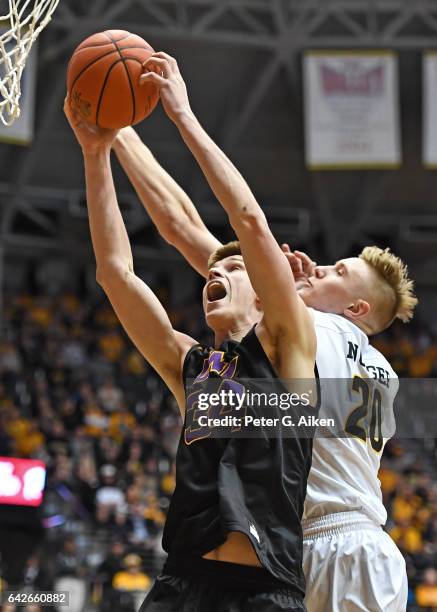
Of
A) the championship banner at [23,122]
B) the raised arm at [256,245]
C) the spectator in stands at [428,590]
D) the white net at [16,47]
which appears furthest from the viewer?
the championship banner at [23,122]

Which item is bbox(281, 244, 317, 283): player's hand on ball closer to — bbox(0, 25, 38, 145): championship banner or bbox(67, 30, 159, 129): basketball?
bbox(67, 30, 159, 129): basketball

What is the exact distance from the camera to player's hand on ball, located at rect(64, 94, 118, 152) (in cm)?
343

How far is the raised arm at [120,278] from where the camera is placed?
341 cm

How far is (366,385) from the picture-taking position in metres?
3.59

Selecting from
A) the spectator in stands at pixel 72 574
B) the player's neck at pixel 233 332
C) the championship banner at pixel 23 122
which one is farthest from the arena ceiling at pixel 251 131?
the player's neck at pixel 233 332

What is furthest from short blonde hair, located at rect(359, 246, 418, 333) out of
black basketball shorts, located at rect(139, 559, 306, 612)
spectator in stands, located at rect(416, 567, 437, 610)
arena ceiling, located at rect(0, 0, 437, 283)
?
arena ceiling, located at rect(0, 0, 437, 283)

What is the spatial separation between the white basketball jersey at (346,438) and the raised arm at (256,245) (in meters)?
0.41

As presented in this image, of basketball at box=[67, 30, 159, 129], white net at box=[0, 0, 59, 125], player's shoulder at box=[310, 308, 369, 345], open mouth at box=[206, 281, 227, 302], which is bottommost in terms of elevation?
player's shoulder at box=[310, 308, 369, 345]

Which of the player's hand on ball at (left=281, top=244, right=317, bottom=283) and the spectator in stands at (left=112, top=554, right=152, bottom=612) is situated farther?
the spectator in stands at (left=112, top=554, right=152, bottom=612)

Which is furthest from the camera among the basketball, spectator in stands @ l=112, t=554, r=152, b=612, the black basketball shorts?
spectator in stands @ l=112, t=554, r=152, b=612

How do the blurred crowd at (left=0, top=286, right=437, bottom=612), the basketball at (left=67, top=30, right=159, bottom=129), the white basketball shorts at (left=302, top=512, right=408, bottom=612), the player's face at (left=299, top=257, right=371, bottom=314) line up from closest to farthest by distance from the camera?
the white basketball shorts at (left=302, top=512, right=408, bottom=612)
the basketball at (left=67, top=30, right=159, bottom=129)
the player's face at (left=299, top=257, right=371, bottom=314)
the blurred crowd at (left=0, top=286, right=437, bottom=612)

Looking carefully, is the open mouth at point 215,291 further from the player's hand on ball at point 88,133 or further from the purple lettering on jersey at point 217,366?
the player's hand on ball at point 88,133

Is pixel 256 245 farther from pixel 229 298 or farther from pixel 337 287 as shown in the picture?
pixel 337 287

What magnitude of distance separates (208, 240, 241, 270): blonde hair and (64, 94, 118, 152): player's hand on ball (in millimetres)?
535
